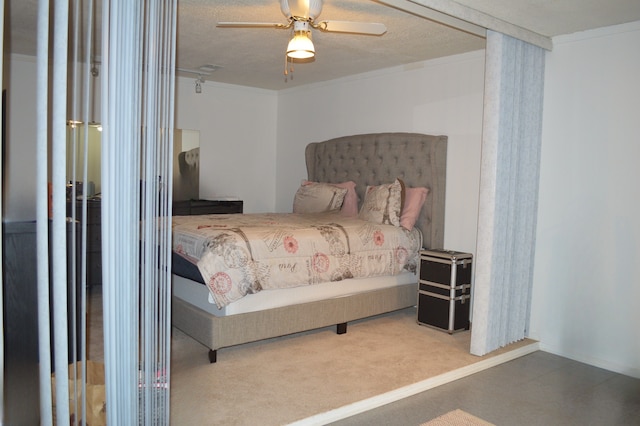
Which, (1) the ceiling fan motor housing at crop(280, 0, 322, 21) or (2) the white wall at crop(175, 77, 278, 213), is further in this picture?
(2) the white wall at crop(175, 77, 278, 213)

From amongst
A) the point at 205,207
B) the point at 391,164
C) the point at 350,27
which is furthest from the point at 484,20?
the point at 205,207

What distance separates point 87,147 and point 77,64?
0.90ft

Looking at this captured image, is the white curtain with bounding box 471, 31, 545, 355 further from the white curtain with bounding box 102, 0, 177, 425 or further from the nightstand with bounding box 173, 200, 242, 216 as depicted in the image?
the nightstand with bounding box 173, 200, 242, 216

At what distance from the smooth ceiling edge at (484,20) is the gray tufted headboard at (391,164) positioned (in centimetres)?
119

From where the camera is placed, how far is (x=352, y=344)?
3.83 m

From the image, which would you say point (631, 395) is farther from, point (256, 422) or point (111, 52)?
point (111, 52)

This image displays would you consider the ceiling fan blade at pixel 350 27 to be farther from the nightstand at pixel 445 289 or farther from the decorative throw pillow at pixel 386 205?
the nightstand at pixel 445 289

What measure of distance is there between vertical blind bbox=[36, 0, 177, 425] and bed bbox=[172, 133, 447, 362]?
1.35 m

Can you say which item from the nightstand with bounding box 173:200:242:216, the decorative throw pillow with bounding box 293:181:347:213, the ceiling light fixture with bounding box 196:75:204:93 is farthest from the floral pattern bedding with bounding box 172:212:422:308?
the ceiling light fixture with bounding box 196:75:204:93

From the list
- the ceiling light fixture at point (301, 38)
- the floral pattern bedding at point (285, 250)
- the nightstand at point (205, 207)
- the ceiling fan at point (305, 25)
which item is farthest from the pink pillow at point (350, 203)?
the ceiling light fixture at point (301, 38)

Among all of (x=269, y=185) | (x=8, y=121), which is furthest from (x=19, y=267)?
(x=269, y=185)

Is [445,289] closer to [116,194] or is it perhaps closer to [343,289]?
[343,289]

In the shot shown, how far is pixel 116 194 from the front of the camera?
1813mm

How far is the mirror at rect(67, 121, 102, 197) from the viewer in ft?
5.60
